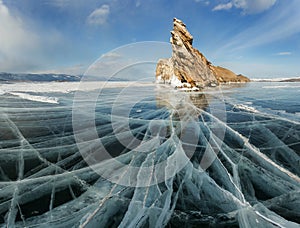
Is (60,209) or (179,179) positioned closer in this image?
(60,209)

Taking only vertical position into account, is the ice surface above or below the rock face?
below

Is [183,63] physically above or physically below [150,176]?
above

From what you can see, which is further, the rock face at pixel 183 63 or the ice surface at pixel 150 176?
the rock face at pixel 183 63

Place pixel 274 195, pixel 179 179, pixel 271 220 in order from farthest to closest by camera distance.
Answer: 1. pixel 179 179
2. pixel 274 195
3. pixel 271 220

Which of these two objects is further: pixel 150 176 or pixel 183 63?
pixel 183 63

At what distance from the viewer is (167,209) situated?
236 cm

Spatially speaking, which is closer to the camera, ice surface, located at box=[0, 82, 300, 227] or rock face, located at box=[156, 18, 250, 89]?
ice surface, located at box=[0, 82, 300, 227]

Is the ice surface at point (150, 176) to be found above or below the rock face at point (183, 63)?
below

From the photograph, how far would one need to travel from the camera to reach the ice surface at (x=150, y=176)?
2230mm

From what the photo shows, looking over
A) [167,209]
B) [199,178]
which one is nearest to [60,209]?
[167,209]

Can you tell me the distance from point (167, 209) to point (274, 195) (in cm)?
152

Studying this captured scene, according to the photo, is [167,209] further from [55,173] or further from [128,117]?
[128,117]

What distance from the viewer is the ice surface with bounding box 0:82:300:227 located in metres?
2.23

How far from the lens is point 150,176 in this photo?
3.10 meters
